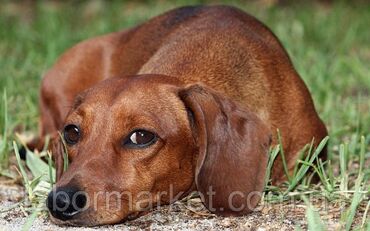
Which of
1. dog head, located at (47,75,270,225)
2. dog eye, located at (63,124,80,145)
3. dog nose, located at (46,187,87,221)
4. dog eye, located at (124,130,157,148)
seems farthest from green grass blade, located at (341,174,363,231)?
dog eye, located at (63,124,80,145)

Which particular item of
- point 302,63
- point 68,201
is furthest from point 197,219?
point 302,63

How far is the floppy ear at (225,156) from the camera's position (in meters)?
3.68

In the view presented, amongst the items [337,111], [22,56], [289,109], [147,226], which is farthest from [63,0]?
[147,226]

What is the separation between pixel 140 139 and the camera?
359 centimetres

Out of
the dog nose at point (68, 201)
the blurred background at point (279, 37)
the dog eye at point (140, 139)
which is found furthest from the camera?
the blurred background at point (279, 37)

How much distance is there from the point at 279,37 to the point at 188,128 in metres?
3.92

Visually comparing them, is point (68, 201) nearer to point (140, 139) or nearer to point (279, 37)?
point (140, 139)

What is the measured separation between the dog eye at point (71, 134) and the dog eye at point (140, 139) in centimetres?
28

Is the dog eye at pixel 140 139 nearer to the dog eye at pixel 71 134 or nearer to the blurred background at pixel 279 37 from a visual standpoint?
the dog eye at pixel 71 134

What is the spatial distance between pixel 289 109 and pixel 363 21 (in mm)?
4320

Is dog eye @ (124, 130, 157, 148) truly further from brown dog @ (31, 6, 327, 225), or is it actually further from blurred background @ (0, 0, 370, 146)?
blurred background @ (0, 0, 370, 146)

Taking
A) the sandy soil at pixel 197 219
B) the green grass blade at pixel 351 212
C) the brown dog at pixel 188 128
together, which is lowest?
the sandy soil at pixel 197 219

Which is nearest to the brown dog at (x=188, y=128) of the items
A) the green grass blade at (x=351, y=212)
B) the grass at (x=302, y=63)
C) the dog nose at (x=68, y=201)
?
the dog nose at (x=68, y=201)

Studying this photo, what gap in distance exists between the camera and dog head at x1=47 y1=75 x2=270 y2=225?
3.53m
